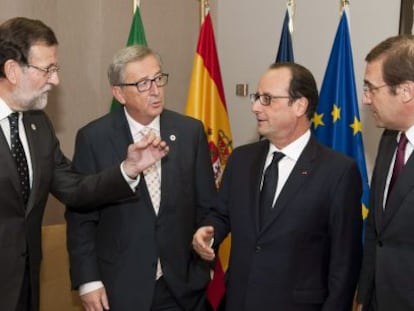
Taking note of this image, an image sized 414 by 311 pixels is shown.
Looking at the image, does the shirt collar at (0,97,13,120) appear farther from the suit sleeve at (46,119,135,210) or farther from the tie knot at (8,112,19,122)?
the suit sleeve at (46,119,135,210)

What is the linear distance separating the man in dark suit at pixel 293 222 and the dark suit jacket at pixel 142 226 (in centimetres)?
24

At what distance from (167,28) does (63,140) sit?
1.22 meters

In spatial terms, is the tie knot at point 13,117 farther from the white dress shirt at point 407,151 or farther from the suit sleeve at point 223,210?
the white dress shirt at point 407,151

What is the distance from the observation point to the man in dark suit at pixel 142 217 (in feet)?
7.45

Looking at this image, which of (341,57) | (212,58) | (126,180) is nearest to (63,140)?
(212,58)

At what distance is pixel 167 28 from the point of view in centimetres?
397

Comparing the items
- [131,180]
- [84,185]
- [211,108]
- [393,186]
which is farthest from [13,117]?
[211,108]

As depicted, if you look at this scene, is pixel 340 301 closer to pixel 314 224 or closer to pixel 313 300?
pixel 313 300

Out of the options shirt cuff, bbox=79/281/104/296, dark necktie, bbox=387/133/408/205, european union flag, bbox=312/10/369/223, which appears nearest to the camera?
dark necktie, bbox=387/133/408/205

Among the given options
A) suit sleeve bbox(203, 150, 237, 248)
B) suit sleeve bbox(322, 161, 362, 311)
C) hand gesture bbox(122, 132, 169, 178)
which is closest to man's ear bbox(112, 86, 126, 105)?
hand gesture bbox(122, 132, 169, 178)

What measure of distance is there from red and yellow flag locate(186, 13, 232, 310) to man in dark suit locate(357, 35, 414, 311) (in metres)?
1.52

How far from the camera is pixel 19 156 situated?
2.05 metres

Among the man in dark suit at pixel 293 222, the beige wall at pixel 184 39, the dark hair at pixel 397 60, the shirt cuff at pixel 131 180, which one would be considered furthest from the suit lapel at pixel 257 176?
the beige wall at pixel 184 39

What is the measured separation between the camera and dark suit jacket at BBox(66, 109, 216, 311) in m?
2.27
